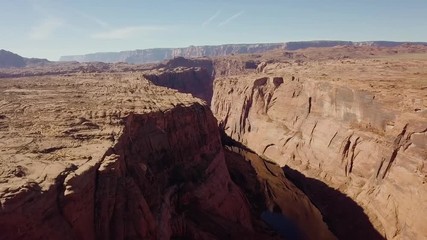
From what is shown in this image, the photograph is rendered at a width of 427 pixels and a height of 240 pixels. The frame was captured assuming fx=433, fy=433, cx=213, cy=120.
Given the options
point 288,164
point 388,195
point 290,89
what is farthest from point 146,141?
point 290,89

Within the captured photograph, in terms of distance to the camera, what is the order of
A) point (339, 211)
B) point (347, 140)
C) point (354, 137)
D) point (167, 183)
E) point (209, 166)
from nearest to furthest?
point (167, 183) → point (209, 166) → point (339, 211) → point (354, 137) → point (347, 140)

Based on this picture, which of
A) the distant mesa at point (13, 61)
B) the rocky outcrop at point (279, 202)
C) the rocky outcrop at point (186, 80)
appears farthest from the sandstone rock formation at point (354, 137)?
the distant mesa at point (13, 61)

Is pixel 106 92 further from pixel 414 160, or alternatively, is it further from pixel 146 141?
pixel 414 160

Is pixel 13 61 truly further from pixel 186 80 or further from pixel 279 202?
pixel 279 202

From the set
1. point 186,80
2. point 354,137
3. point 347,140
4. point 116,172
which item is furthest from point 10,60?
point 116,172

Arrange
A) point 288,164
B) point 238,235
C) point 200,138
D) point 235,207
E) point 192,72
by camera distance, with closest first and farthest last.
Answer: point 238,235, point 235,207, point 200,138, point 288,164, point 192,72

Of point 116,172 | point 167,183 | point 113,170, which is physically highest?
point 113,170

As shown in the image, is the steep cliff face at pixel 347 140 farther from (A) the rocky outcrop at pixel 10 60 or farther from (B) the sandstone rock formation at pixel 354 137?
(A) the rocky outcrop at pixel 10 60
